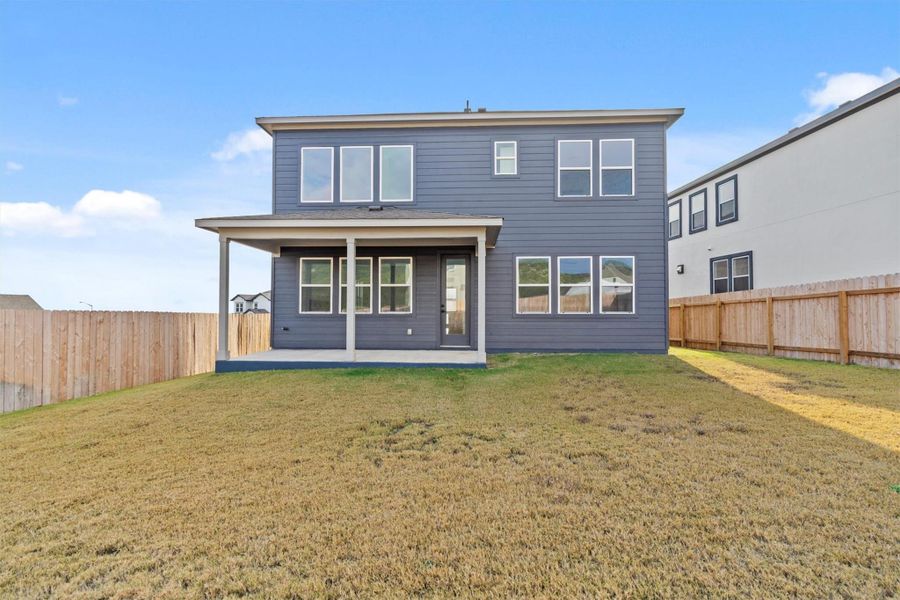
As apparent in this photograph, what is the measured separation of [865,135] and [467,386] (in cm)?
1125

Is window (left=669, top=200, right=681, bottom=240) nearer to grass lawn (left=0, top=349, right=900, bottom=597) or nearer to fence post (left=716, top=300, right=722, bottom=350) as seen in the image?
fence post (left=716, top=300, right=722, bottom=350)

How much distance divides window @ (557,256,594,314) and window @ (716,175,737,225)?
761cm

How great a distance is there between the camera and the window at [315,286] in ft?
34.3

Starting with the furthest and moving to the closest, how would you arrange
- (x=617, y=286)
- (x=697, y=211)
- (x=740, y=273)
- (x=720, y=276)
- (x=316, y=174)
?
(x=697, y=211) → (x=720, y=276) → (x=740, y=273) → (x=316, y=174) → (x=617, y=286)

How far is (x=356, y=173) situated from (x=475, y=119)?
3240 mm

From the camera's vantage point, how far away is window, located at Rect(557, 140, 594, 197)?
403 inches

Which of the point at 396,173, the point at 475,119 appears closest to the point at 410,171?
the point at 396,173

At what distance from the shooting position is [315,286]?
34.3 feet

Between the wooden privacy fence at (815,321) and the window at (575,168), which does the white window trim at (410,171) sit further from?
the wooden privacy fence at (815,321)

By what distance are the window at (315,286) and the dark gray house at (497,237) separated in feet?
0.11

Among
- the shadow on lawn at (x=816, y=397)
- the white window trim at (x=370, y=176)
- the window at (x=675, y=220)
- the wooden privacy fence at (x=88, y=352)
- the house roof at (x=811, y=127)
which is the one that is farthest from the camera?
the window at (x=675, y=220)

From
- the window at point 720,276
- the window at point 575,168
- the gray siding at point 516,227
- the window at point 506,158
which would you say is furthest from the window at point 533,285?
the window at point 720,276

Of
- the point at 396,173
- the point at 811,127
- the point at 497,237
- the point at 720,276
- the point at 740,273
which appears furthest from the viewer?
the point at 720,276

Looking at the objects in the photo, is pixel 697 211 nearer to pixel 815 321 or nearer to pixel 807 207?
pixel 807 207
